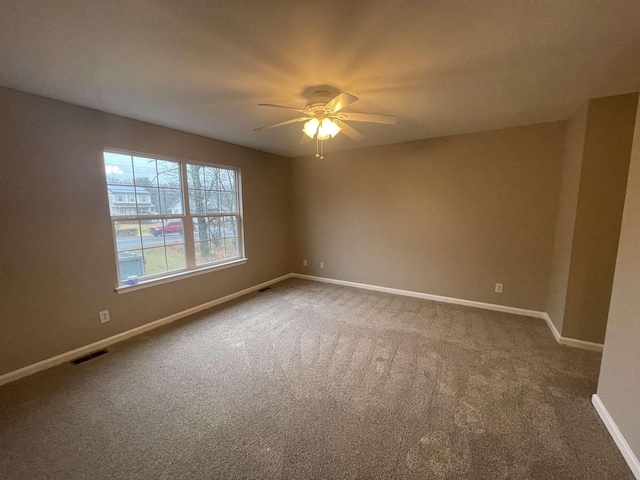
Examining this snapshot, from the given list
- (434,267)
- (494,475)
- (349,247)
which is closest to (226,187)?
(349,247)

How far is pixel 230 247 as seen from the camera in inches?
161

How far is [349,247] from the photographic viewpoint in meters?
4.52

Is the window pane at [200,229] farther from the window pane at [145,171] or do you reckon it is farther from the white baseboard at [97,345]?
the white baseboard at [97,345]

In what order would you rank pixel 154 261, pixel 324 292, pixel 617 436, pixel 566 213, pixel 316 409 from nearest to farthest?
pixel 617 436
pixel 316 409
pixel 566 213
pixel 154 261
pixel 324 292

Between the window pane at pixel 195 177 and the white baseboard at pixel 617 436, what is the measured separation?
14.1 feet

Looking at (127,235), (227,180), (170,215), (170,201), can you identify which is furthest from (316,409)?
(227,180)

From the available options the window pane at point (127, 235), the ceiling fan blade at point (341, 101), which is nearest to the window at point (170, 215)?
the window pane at point (127, 235)

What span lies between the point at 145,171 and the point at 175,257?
1064 millimetres

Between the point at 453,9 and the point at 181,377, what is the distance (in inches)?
117

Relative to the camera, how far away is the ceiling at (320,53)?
4.18 feet

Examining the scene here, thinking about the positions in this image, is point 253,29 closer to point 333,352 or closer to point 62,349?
point 333,352

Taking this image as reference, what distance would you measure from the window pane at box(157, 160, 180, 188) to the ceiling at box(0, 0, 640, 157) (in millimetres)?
668

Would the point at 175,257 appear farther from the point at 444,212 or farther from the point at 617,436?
the point at 617,436

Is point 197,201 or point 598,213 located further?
point 197,201
